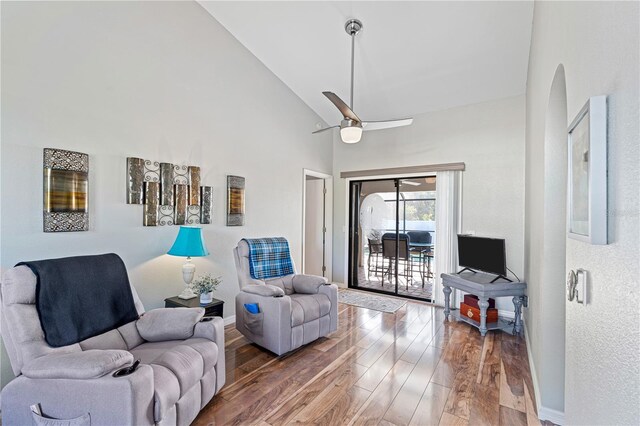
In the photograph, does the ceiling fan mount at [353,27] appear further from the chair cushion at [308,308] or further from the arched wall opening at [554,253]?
the chair cushion at [308,308]

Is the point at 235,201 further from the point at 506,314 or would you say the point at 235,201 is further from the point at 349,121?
the point at 506,314

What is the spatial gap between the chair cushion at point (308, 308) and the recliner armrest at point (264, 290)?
0.18 m

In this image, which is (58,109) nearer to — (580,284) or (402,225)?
(580,284)

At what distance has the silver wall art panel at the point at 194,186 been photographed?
10.8ft

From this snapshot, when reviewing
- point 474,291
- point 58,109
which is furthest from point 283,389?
point 58,109

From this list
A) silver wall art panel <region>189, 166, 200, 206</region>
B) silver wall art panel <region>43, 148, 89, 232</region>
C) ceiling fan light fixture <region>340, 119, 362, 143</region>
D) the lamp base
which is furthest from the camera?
silver wall art panel <region>189, 166, 200, 206</region>

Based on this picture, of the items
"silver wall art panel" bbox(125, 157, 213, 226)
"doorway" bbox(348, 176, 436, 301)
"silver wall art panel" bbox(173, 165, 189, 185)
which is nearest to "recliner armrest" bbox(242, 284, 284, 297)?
"silver wall art panel" bbox(125, 157, 213, 226)

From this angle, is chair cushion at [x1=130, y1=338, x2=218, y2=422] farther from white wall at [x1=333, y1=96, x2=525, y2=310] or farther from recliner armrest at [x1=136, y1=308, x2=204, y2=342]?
white wall at [x1=333, y1=96, x2=525, y2=310]

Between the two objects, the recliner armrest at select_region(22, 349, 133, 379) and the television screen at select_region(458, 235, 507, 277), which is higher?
the television screen at select_region(458, 235, 507, 277)

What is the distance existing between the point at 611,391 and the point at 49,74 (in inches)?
140

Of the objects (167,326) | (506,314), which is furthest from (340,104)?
(506,314)

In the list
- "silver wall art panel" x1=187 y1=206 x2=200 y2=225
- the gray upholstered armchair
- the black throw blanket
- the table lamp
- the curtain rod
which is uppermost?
the curtain rod

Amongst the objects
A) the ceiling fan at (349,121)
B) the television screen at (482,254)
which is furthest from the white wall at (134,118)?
the television screen at (482,254)

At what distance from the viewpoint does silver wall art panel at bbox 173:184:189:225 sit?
3156 mm
